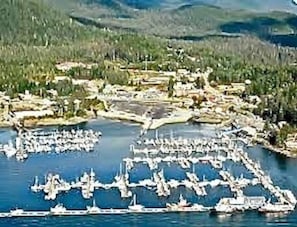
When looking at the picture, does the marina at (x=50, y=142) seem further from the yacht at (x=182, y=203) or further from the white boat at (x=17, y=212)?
the yacht at (x=182, y=203)

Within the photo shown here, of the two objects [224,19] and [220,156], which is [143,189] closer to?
[220,156]

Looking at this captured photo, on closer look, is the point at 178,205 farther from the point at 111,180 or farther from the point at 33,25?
the point at 33,25

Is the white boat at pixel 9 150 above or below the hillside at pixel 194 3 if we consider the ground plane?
above

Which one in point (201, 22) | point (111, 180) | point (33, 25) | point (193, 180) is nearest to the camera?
point (193, 180)

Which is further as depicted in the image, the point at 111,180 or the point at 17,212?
the point at 111,180

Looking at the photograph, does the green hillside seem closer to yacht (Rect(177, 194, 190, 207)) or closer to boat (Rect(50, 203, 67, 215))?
yacht (Rect(177, 194, 190, 207))

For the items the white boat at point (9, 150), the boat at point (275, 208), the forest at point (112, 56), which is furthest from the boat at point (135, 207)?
the forest at point (112, 56)

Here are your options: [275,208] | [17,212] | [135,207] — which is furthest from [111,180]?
[275,208]
